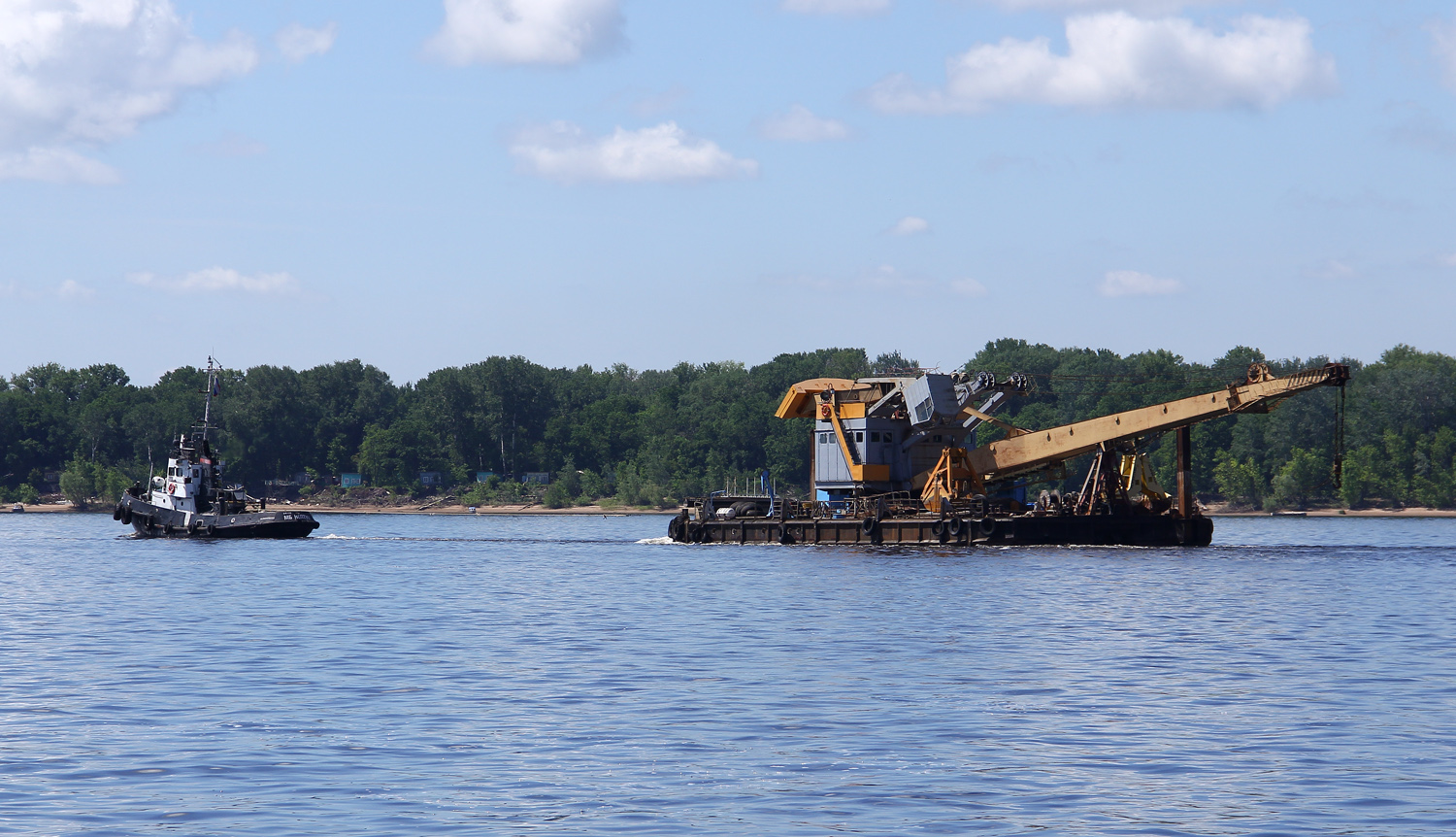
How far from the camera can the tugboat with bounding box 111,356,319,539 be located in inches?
3462

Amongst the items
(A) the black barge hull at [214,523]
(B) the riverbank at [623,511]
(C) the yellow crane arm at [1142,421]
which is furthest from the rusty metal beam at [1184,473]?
(B) the riverbank at [623,511]

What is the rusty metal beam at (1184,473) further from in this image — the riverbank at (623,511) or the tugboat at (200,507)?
the riverbank at (623,511)

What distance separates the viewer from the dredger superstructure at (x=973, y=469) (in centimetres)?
6681

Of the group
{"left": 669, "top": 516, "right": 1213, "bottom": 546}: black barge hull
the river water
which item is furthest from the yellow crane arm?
the river water

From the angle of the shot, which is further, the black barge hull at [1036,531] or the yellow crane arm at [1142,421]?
the black barge hull at [1036,531]

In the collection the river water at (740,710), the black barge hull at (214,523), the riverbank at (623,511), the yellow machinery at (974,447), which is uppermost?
the yellow machinery at (974,447)

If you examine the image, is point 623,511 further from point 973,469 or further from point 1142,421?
point 1142,421

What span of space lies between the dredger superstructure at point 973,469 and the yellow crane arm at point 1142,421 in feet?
0.20

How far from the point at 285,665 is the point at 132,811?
13.5 metres

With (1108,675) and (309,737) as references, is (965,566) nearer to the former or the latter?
(1108,675)

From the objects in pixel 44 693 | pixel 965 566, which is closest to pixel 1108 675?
pixel 44 693

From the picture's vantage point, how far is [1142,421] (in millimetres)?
66062

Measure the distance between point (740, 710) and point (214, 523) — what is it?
230ft

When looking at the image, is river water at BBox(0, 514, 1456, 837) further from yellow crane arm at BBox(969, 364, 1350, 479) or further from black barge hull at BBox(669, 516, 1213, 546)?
black barge hull at BBox(669, 516, 1213, 546)
